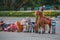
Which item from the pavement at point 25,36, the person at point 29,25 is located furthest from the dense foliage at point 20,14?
the pavement at point 25,36

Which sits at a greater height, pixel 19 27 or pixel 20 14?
pixel 20 14

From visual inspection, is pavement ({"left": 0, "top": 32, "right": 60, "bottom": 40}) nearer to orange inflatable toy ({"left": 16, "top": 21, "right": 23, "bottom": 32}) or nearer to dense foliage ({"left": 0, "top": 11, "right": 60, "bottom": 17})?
orange inflatable toy ({"left": 16, "top": 21, "right": 23, "bottom": 32})

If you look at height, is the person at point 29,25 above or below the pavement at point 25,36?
above

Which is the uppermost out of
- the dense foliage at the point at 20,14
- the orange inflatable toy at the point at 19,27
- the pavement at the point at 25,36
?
the dense foliage at the point at 20,14

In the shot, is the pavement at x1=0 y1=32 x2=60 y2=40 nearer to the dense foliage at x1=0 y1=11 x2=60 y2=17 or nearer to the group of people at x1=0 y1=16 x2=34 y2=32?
the group of people at x1=0 y1=16 x2=34 y2=32

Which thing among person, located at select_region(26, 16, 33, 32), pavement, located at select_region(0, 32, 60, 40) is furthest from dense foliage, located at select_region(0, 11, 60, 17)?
pavement, located at select_region(0, 32, 60, 40)

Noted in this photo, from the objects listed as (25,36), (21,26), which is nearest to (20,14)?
(21,26)

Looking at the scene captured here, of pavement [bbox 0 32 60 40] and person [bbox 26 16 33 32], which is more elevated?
person [bbox 26 16 33 32]

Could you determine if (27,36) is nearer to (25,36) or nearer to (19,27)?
(25,36)

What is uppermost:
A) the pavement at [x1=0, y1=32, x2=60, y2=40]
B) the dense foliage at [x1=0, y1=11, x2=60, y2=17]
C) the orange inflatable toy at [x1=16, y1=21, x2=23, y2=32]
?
the dense foliage at [x1=0, y1=11, x2=60, y2=17]

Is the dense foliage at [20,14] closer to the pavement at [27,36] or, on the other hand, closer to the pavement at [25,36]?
the pavement at [27,36]

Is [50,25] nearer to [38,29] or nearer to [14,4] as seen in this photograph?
[38,29]

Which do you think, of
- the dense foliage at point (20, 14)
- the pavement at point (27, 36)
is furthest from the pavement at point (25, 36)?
the dense foliage at point (20, 14)

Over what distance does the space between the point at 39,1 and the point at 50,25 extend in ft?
0.89
